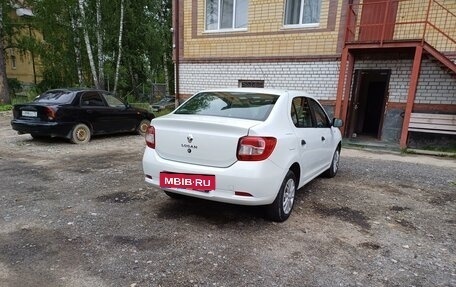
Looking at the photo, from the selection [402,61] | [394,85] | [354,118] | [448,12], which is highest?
[448,12]

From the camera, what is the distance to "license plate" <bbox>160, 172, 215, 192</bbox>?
3.31 meters

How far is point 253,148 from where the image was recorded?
3193mm

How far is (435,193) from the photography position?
5.12 m

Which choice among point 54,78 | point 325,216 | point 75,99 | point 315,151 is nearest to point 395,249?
point 325,216

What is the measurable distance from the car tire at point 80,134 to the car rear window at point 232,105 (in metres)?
4.93

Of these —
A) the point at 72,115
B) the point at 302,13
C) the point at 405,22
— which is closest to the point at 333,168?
the point at 405,22

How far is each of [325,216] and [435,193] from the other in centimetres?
238

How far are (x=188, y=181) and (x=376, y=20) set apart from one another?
9152mm

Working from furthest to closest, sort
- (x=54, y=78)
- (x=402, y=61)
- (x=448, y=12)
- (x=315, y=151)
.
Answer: (x=54, y=78), (x=402, y=61), (x=448, y=12), (x=315, y=151)

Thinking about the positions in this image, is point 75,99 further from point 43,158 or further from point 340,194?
point 340,194

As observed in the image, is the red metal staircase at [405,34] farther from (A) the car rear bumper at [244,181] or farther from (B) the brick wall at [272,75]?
(A) the car rear bumper at [244,181]

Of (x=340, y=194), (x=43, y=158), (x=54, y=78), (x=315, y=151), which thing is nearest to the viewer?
(x=315, y=151)

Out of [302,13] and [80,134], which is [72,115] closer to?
[80,134]

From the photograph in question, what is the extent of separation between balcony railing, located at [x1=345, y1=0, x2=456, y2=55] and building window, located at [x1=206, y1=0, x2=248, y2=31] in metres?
3.87
